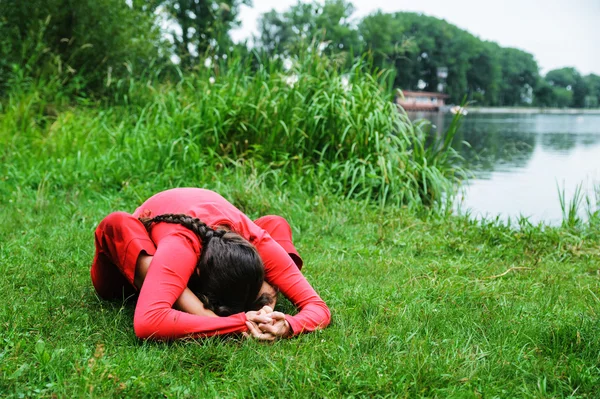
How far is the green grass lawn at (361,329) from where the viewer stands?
7.00 ft

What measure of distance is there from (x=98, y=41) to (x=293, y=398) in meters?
9.36

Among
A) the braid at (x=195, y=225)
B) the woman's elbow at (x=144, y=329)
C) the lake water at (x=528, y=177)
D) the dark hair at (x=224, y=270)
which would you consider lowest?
the lake water at (x=528, y=177)

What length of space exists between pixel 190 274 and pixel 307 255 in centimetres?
169

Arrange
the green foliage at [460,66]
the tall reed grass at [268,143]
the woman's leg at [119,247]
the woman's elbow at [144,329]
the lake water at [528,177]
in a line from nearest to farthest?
the woman's elbow at [144,329] → the woman's leg at [119,247] → the tall reed grass at [268,143] → the lake water at [528,177] → the green foliage at [460,66]

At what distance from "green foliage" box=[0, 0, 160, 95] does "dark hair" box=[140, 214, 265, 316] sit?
6998 mm

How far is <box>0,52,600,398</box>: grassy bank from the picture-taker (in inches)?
86.5

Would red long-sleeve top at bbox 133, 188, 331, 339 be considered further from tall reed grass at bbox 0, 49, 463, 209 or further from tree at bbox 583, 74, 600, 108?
tree at bbox 583, 74, 600, 108

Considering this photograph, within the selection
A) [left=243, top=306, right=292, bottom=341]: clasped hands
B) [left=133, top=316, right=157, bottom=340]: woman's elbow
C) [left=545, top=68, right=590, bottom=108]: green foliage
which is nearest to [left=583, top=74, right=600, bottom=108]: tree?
[left=545, top=68, right=590, bottom=108]: green foliage

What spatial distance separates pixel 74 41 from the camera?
1002cm

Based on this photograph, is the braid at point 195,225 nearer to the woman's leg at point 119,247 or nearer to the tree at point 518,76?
the woman's leg at point 119,247

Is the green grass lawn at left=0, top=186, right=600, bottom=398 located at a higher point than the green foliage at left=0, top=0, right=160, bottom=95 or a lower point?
lower

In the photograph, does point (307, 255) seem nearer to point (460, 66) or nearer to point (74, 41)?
point (74, 41)

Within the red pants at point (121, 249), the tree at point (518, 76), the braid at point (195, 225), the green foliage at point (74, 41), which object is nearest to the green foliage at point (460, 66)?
the tree at point (518, 76)

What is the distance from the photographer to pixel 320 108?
254 inches
